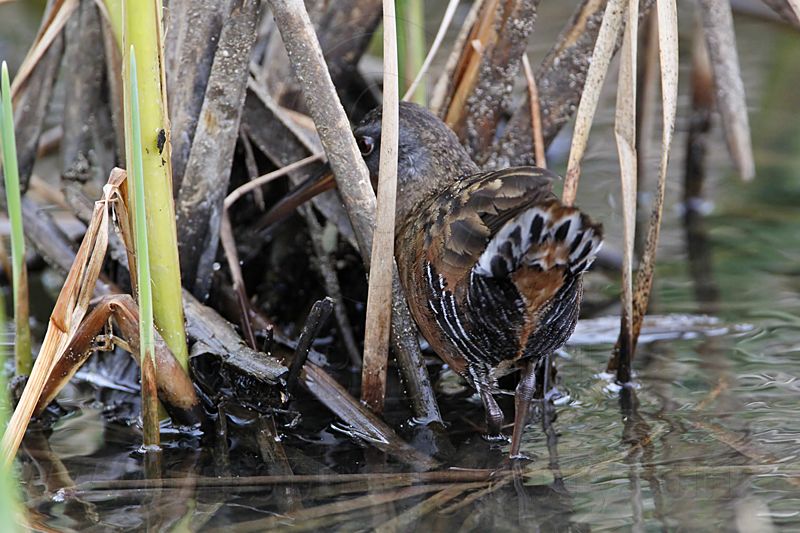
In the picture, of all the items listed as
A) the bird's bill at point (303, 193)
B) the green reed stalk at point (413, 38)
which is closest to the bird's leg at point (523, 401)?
the bird's bill at point (303, 193)

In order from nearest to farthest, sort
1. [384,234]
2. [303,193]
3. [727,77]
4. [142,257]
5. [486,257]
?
[142,257], [486,257], [384,234], [303,193], [727,77]

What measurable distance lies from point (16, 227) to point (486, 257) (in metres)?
1.19

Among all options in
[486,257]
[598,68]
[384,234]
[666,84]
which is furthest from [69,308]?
[666,84]

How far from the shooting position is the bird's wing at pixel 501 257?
2.29 meters

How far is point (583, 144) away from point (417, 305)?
0.67 meters

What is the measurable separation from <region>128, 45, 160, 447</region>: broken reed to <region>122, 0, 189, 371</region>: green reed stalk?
0.18ft

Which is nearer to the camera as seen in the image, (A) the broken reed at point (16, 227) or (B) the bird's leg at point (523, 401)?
(A) the broken reed at point (16, 227)

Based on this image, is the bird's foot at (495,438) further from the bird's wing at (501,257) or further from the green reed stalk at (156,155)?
the green reed stalk at (156,155)

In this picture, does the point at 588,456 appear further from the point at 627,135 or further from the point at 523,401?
the point at 627,135

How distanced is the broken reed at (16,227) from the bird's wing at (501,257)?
3.58 feet

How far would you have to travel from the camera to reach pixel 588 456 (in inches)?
107

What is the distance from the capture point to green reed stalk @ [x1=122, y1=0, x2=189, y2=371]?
7.84ft

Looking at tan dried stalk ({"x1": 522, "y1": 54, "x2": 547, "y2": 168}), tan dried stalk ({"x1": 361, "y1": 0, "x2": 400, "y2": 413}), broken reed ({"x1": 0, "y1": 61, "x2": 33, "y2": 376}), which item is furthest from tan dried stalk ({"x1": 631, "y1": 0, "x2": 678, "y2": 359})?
broken reed ({"x1": 0, "y1": 61, "x2": 33, "y2": 376})

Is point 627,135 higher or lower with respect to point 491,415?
higher
